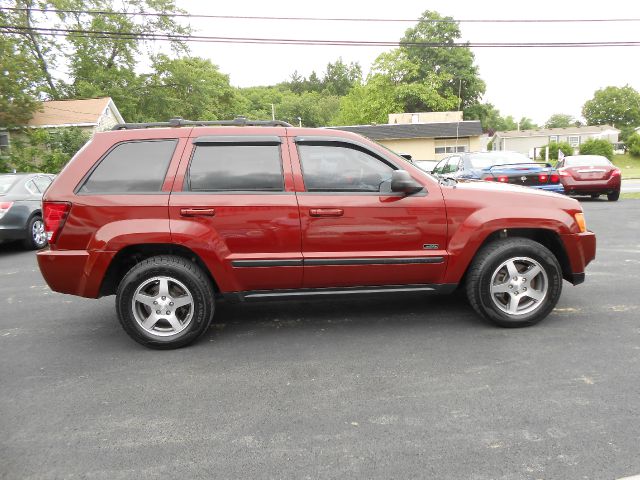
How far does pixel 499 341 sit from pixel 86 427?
3.04 m

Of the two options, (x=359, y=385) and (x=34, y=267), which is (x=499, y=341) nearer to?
(x=359, y=385)

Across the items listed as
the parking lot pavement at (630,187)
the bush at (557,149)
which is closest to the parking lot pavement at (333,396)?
the parking lot pavement at (630,187)

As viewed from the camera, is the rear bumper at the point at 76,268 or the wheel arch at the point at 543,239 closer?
the rear bumper at the point at 76,268

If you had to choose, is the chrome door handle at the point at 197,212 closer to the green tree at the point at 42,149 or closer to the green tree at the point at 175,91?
the green tree at the point at 42,149

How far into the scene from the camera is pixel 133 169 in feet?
12.7

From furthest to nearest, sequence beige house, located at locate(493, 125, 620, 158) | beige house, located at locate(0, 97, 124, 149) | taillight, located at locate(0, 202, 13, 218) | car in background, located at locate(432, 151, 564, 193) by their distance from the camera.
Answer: beige house, located at locate(493, 125, 620, 158) < beige house, located at locate(0, 97, 124, 149) < car in background, located at locate(432, 151, 564, 193) < taillight, located at locate(0, 202, 13, 218)

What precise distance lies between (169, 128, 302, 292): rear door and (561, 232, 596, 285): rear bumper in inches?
93.0

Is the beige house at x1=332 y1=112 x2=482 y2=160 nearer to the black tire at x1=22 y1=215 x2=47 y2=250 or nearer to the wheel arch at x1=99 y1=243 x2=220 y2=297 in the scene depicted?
the black tire at x1=22 y1=215 x2=47 y2=250

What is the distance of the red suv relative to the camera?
148 inches

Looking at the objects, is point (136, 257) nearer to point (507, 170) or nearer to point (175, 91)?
point (507, 170)

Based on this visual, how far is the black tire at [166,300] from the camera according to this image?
3.78 m

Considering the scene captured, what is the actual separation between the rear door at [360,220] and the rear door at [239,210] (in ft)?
0.46

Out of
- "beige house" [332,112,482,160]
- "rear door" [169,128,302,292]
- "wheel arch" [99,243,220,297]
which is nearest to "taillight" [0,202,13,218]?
"wheel arch" [99,243,220,297]

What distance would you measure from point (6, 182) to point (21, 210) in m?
0.81
